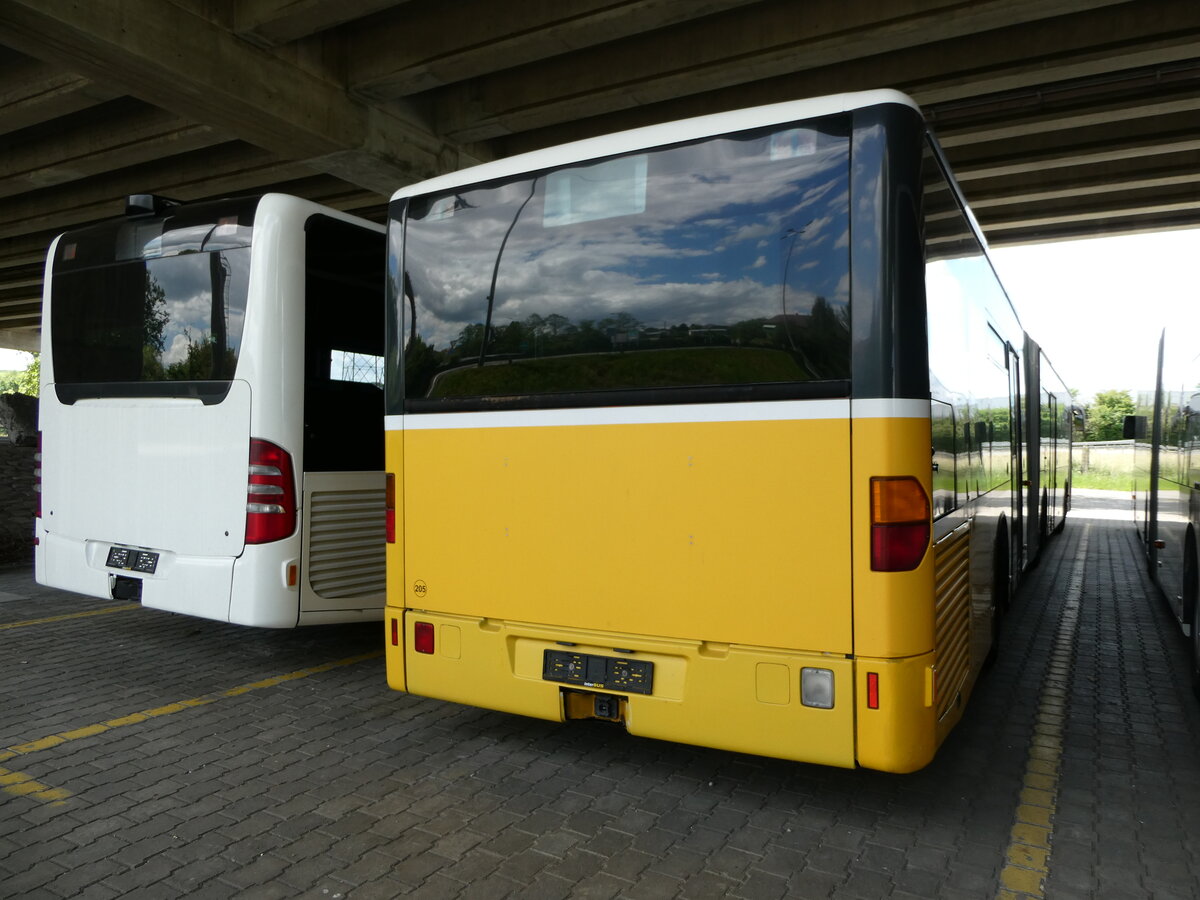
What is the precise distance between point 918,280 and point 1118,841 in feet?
7.91

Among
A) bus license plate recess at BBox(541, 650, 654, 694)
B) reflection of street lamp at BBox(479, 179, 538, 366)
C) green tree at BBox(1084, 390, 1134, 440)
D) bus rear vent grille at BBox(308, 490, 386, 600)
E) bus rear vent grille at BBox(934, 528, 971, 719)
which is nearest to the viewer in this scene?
bus rear vent grille at BBox(934, 528, 971, 719)

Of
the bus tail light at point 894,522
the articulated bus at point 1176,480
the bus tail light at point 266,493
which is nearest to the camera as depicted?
the bus tail light at point 894,522

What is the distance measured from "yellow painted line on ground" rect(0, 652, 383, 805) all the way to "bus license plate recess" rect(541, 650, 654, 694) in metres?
2.26

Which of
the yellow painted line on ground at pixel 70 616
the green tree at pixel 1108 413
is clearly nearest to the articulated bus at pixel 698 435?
the yellow painted line on ground at pixel 70 616

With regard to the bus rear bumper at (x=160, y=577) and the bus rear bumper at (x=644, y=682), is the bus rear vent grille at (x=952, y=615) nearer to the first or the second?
the bus rear bumper at (x=644, y=682)

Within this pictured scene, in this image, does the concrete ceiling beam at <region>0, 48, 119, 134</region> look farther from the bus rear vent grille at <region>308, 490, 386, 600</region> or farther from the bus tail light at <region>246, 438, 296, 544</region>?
the bus rear vent grille at <region>308, 490, 386, 600</region>

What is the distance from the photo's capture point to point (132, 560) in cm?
605

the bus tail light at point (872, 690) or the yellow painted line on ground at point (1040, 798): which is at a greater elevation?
the bus tail light at point (872, 690)

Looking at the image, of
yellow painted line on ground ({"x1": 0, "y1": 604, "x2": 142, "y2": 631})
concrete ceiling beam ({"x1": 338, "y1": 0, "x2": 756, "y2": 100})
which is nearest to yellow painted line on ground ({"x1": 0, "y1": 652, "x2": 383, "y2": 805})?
yellow painted line on ground ({"x1": 0, "y1": 604, "x2": 142, "y2": 631})

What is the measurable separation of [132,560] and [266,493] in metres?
1.29

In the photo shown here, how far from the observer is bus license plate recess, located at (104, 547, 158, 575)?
593cm

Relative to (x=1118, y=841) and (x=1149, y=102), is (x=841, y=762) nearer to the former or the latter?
(x=1118, y=841)

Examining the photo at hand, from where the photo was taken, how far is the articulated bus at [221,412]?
220 inches

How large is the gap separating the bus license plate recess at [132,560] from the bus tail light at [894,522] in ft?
15.5
